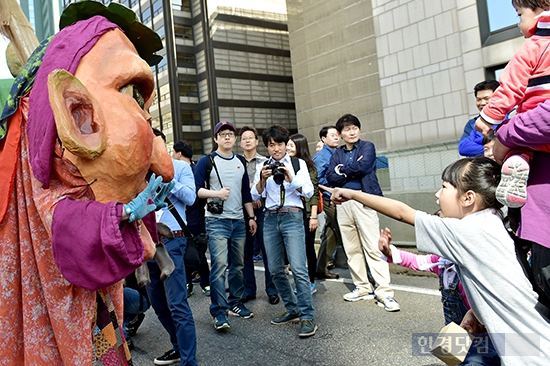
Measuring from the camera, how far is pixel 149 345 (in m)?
4.20

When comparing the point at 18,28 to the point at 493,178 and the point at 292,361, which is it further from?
the point at 292,361

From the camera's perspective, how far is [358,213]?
5121 mm

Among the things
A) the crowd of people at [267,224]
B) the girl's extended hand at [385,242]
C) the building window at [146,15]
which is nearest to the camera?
the girl's extended hand at [385,242]

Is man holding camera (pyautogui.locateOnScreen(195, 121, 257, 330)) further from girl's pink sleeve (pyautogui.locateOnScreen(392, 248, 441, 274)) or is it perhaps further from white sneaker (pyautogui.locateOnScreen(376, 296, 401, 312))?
girl's pink sleeve (pyautogui.locateOnScreen(392, 248, 441, 274))

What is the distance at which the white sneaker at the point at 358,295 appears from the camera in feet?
16.5

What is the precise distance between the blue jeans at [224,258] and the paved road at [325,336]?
27 centimetres

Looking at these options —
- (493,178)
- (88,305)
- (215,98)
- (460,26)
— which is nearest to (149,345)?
(88,305)

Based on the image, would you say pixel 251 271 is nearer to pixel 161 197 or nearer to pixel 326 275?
pixel 326 275

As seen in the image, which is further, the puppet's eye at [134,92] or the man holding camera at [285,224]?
the man holding camera at [285,224]

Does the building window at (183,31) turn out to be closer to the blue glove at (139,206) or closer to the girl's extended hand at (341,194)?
the girl's extended hand at (341,194)

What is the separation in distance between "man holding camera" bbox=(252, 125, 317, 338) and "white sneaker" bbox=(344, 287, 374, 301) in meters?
0.80

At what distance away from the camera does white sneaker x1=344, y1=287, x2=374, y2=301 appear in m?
5.04

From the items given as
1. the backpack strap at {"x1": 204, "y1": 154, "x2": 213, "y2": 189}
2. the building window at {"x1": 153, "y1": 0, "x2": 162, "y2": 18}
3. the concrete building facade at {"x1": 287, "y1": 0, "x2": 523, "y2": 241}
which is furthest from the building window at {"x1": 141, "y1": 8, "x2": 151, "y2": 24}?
the backpack strap at {"x1": 204, "y1": 154, "x2": 213, "y2": 189}

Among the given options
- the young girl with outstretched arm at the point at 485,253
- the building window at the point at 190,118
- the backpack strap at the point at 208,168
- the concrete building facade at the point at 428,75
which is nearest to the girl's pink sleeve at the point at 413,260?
the young girl with outstretched arm at the point at 485,253
